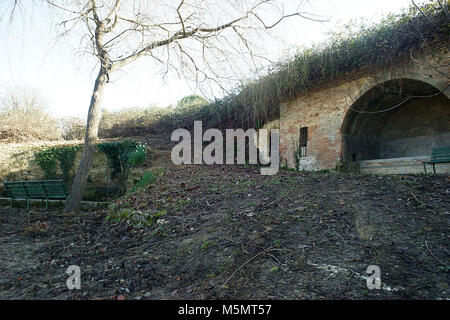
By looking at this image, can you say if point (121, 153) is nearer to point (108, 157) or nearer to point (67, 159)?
point (108, 157)

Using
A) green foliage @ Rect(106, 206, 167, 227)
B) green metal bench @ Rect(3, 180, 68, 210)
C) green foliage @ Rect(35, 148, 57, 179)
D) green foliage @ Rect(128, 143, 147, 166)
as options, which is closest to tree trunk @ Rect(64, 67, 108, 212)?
green metal bench @ Rect(3, 180, 68, 210)

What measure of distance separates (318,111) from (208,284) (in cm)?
777

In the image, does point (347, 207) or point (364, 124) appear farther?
point (364, 124)

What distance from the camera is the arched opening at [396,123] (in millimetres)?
7723

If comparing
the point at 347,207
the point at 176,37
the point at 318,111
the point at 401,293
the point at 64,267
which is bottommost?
the point at 64,267

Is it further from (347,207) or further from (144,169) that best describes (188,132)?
(347,207)

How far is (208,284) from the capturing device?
2.09 metres

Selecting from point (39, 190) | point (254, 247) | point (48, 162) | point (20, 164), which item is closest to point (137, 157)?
point (39, 190)

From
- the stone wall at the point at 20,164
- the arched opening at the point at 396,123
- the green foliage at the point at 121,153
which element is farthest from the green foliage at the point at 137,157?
the arched opening at the point at 396,123

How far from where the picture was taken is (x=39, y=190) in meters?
6.55

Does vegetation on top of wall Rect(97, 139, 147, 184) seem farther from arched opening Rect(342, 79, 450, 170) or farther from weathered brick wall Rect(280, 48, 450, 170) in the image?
arched opening Rect(342, 79, 450, 170)

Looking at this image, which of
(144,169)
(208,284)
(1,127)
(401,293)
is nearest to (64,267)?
(208,284)
